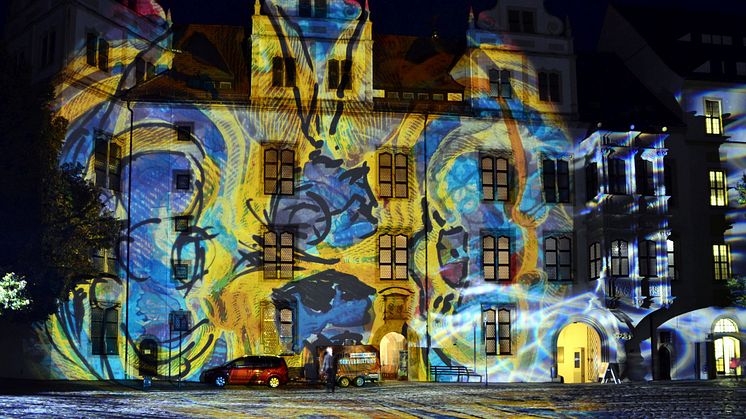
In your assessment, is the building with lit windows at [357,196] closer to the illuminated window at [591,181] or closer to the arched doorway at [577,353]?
the illuminated window at [591,181]

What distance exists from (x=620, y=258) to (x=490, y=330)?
7192 mm

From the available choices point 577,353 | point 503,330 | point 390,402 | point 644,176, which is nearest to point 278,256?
point 503,330

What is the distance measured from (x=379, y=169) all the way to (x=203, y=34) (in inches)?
440

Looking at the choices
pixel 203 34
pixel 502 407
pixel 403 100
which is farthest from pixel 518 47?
pixel 502 407

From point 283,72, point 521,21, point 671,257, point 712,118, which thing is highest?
point 521,21

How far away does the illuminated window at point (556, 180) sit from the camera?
50.6m

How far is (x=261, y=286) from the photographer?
47000 mm

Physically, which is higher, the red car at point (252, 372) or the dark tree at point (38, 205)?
the dark tree at point (38, 205)

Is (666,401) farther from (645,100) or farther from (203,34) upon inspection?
(203,34)

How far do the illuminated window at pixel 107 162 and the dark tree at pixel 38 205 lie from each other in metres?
3.16

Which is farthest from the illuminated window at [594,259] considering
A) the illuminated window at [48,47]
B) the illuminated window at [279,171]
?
the illuminated window at [48,47]

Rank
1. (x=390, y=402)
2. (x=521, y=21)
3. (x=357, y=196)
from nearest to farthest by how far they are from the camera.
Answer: (x=390, y=402) → (x=357, y=196) → (x=521, y=21)

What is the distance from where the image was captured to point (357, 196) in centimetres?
4838

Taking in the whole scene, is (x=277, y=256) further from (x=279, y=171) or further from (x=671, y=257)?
(x=671, y=257)
